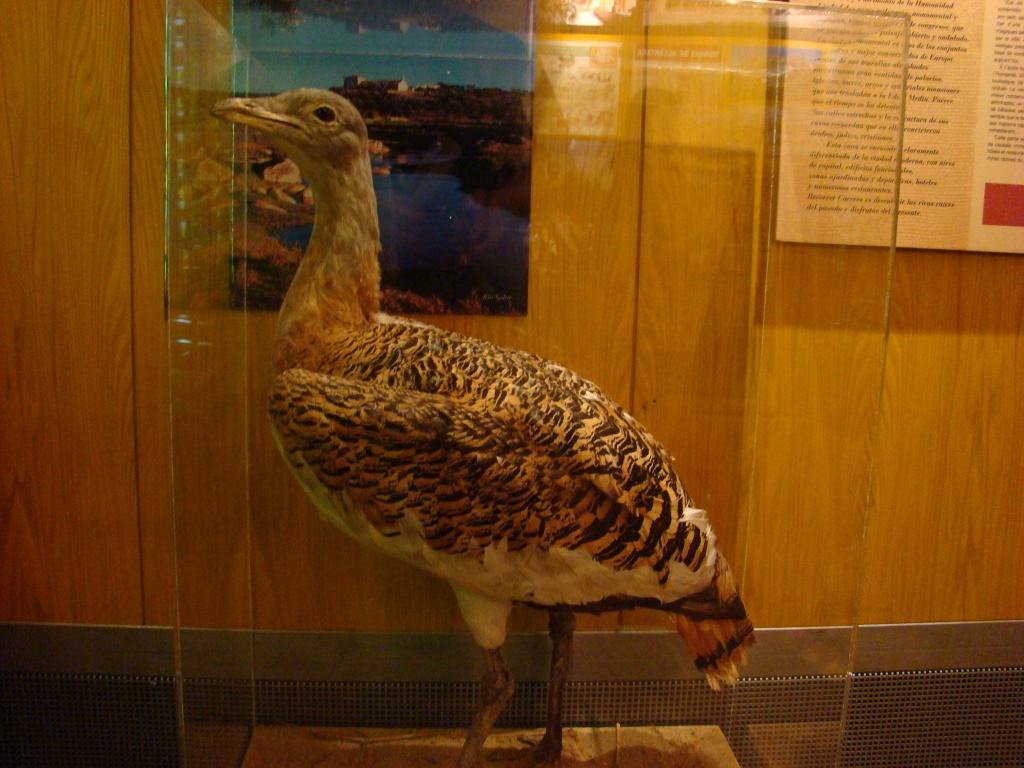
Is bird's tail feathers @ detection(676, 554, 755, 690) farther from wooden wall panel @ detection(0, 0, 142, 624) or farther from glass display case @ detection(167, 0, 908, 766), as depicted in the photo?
wooden wall panel @ detection(0, 0, 142, 624)

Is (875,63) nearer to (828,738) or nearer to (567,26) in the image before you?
(567,26)

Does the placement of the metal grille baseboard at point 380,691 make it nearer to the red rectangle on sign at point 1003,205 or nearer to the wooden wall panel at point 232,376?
the wooden wall panel at point 232,376

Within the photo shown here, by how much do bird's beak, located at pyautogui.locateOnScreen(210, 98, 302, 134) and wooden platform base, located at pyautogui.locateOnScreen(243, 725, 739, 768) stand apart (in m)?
1.25

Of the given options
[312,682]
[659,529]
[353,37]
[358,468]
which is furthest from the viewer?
[312,682]

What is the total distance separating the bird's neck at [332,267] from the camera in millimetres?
1351

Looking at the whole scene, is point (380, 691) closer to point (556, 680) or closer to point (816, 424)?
point (556, 680)

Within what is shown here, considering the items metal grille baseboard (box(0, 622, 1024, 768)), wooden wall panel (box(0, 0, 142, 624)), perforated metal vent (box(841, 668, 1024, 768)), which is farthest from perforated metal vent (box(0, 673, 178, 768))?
perforated metal vent (box(841, 668, 1024, 768))

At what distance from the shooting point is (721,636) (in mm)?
1396

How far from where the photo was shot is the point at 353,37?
139 centimetres

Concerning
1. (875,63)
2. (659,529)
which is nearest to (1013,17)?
(875,63)

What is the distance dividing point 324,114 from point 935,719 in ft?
6.70

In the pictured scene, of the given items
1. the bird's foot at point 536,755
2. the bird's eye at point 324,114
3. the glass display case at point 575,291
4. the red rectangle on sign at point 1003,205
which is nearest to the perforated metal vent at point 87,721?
the glass display case at point 575,291

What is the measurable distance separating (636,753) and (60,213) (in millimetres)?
1719

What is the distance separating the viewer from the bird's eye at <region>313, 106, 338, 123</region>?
1.32 meters
